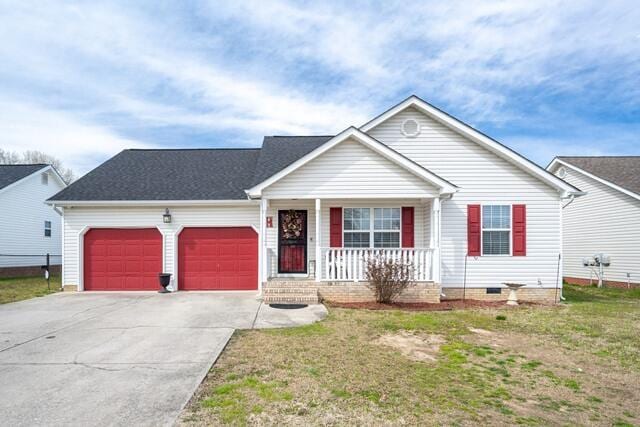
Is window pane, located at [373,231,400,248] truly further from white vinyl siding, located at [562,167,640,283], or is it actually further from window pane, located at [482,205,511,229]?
white vinyl siding, located at [562,167,640,283]

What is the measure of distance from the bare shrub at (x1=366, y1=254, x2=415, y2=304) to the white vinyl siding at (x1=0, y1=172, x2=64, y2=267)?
1920 cm

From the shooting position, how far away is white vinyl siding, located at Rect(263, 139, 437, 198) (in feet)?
36.2

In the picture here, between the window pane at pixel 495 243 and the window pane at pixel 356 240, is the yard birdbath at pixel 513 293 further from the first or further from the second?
the window pane at pixel 356 240

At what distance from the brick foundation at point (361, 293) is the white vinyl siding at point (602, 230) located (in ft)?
34.4

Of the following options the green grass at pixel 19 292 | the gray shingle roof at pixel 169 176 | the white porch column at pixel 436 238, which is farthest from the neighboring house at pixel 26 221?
the white porch column at pixel 436 238

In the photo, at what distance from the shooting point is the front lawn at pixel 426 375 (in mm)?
4059

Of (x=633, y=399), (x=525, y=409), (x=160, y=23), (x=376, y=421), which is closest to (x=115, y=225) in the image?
(x=160, y=23)

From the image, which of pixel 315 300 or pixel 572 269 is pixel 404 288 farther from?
pixel 572 269

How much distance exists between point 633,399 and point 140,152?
17768 millimetres

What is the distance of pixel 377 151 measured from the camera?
1098 centimetres

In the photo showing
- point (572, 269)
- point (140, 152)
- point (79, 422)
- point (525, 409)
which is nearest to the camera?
point (79, 422)

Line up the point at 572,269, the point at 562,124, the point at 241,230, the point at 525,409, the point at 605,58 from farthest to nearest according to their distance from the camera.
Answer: the point at 562,124
the point at 572,269
the point at 605,58
the point at 241,230
the point at 525,409

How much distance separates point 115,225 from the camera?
13.4 meters

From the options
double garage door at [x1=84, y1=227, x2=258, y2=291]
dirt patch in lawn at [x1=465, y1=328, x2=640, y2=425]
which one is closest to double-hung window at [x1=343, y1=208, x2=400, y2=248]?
double garage door at [x1=84, y1=227, x2=258, y2=291]
